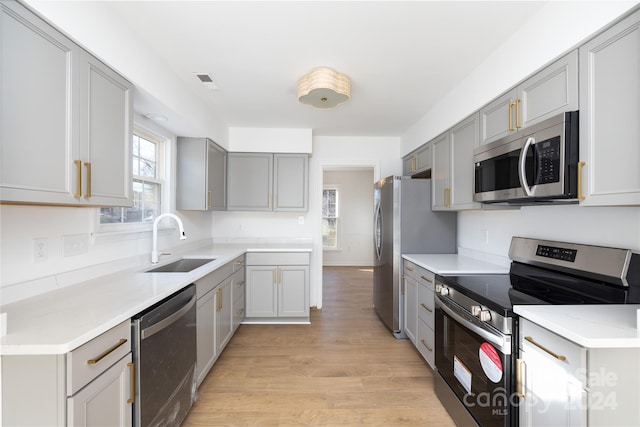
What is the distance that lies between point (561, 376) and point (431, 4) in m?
1.81

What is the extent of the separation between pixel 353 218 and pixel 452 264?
4643 millimetres

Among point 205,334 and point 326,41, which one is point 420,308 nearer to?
point 205,334

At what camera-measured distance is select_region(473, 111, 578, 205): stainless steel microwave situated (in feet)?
4.39

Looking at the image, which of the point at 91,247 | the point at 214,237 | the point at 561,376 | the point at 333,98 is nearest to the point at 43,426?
the point at 91,247

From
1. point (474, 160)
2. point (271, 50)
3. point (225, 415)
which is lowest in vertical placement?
point (225, 415)

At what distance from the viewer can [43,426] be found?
0.94 m

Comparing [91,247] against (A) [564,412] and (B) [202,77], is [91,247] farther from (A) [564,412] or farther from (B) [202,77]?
(A) [564,412]

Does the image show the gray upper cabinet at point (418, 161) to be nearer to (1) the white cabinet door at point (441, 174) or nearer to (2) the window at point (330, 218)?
(1) the white cabinet door at point (441, 174)

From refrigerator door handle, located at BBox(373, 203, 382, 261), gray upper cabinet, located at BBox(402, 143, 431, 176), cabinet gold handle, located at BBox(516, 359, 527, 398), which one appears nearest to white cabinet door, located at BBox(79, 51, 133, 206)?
cabinet gold handle, located at BBox(516, 359, 527, 398)

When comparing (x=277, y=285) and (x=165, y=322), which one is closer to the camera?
(x=165, y=322)

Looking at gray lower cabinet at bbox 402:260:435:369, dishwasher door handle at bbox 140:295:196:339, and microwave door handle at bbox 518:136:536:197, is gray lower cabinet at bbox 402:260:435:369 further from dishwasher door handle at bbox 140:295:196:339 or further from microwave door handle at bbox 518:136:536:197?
dishwasher door handle at bbox 140:295:196:339

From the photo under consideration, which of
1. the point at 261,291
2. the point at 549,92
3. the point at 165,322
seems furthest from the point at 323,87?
the point at 261,291

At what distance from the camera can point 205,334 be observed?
7.20ft

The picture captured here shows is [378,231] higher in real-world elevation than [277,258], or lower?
higher
